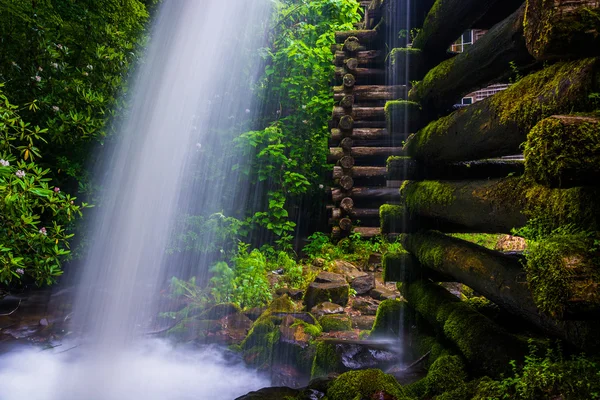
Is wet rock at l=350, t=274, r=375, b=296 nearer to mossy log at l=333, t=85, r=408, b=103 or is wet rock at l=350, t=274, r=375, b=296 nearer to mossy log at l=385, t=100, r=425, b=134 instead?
mossy log at l=385, t=100, r=425, b=134

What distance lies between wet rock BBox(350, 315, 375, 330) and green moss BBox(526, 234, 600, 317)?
436 cm

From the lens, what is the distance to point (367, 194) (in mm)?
10352

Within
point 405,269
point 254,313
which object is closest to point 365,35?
point 254,313

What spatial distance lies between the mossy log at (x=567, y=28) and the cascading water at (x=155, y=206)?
4.05 m

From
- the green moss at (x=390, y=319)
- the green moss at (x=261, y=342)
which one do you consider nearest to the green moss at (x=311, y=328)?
the green moss at (x=261, y=342)

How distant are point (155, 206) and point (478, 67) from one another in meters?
8.79

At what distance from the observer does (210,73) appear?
40.9 feet

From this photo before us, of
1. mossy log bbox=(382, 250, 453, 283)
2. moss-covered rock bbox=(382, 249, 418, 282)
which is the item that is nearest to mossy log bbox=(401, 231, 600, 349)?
mossy log bbox=(382, 250, 453, 283)

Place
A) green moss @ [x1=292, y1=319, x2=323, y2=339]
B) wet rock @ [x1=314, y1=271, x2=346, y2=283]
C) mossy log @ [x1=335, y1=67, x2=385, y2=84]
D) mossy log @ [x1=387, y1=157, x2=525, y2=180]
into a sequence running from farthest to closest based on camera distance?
mossy log @ [x1=335, y1=67, x2=385, y2=84] < wet rock @ [x1=314, y1=271, x2=346, y2=283] < green moss @ [x1=292, y1=319, x2=323, y2=339] < mossy log @ [x1=387, y1=157, x2=525, y2=180]

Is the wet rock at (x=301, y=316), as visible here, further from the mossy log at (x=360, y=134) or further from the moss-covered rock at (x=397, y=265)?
the mossy log at (x=360, y=134)

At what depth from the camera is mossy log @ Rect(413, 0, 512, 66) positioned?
358 centimetres

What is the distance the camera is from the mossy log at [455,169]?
3705 millimetres

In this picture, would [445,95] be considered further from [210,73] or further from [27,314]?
[210,73]

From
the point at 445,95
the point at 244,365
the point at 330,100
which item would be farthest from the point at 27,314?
the point at 330,100
